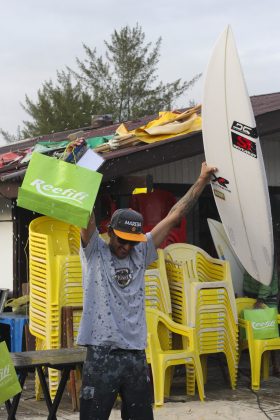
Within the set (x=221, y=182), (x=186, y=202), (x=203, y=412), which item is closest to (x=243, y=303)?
(x=203, y=412)

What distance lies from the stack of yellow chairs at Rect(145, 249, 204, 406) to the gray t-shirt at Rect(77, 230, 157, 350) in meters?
2.42

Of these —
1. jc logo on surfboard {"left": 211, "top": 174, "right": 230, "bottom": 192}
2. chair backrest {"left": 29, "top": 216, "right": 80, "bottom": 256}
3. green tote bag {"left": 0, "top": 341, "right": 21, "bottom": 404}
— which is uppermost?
jc logo on surfboard {"left": 211, "top": 174, "right": 230, "bottom": 192}

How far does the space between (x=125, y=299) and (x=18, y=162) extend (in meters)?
5.29

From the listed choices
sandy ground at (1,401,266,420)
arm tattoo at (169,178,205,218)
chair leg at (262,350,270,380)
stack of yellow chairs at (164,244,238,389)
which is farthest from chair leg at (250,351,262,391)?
arm tattoo at (169,178,205,218)

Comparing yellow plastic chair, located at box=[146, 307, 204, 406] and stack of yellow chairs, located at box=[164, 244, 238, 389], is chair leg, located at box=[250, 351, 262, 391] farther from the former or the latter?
yellow plastic chair, located at box=[146, 307, 204, 406]

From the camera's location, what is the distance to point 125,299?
4.49 metres

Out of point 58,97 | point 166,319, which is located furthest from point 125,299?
point 58,97

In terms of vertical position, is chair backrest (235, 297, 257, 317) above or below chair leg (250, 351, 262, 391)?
above

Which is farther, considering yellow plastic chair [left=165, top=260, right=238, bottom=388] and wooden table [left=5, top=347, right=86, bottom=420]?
yellow plastic chair [left=165, top=260, right=238, bottom=388]

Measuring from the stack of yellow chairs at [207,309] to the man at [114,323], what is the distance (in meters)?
2.86

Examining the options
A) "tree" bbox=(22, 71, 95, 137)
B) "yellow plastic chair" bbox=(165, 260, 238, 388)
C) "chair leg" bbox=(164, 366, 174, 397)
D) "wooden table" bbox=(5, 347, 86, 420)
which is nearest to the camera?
"wooden table" bbox=(5, 347, 86, 420)

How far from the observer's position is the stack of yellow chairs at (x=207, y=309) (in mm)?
7484

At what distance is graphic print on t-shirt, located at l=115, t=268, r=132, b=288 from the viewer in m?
4.51

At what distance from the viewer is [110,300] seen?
4.46 metres
